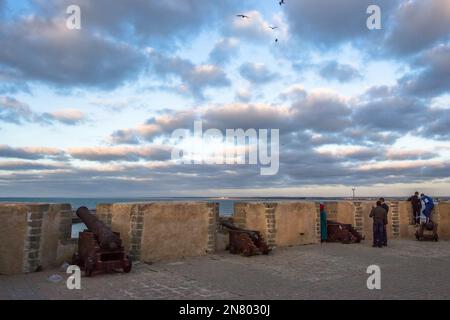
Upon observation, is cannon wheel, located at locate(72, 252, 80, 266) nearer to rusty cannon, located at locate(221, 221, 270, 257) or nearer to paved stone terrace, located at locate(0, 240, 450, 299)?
paved stone terrace, located at locate(0, 240, 450, 299)

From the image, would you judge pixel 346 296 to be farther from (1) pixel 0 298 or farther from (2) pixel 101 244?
(1) pixel 0 298

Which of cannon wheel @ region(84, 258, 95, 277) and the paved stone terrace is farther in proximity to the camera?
cannon wheel @ region(84, 258, 95, 277)

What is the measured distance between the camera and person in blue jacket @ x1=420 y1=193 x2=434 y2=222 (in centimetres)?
1607

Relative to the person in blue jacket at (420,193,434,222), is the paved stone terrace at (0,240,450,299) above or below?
below

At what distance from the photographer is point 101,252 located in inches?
344

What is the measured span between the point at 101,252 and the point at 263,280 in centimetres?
355

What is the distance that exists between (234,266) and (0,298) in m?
5.09

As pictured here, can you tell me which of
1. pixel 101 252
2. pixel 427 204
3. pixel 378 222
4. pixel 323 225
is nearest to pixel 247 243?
pixel 323 225

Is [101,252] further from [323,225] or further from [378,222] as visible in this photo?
[378,222]

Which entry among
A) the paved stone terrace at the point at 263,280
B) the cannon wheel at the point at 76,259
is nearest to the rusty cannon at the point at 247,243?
the paved stone terrace at the point at 263,280

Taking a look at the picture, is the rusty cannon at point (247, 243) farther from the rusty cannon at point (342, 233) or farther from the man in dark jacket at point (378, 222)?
the man in dark jacket at point (378, 222)

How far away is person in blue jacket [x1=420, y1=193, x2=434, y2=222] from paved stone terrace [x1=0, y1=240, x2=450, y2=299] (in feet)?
15.9

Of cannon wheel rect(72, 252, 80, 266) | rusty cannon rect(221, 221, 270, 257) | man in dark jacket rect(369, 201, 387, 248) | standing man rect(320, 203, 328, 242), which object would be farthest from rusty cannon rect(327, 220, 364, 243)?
cannon wheel rect(72, 252, 80, 266)

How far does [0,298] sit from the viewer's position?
22.5 ft
